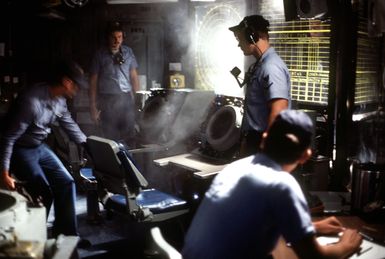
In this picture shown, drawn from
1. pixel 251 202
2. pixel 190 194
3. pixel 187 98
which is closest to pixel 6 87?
pixel 187 98

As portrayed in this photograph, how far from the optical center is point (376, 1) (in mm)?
4641

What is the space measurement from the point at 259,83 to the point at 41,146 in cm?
258

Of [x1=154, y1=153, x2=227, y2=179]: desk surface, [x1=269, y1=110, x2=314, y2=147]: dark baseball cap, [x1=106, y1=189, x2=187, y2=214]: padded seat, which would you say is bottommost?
[x1=106, y1=189, x2=187, y2=214]: padded seat

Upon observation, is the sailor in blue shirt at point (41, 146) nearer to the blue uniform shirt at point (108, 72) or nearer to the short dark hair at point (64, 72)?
the short dark hair at point (64, 72)

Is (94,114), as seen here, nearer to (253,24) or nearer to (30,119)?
(30,119)

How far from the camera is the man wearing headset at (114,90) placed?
7590 millimetres

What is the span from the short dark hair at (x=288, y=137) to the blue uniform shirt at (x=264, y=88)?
2105mm

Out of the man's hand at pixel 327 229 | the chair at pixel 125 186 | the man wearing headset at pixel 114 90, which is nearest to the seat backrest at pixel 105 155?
the chair at pixel 125 186

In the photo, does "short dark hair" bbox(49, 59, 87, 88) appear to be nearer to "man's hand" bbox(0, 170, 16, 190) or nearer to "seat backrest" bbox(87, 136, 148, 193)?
"seat backrest" bbox(87, 136, 148, 193)

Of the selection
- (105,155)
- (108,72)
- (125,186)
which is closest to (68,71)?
(105,155)

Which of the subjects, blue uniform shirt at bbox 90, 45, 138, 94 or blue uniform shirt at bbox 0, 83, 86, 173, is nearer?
blue uniform shirt at bbox 0, 83, 86, 173

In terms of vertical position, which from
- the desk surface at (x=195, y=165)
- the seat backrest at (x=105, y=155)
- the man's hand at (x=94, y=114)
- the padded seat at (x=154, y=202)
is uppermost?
the man's hand at (x=94, y=114)

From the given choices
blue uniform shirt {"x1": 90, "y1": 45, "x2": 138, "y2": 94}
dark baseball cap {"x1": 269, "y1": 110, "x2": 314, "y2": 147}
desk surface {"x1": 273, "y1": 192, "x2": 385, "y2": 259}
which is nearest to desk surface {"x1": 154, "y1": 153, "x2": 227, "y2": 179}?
desk surface {"x1": 273, "y1": 192, "x2": 385, "y2": 259}

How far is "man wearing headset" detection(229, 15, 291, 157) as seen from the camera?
4477 millimetres
